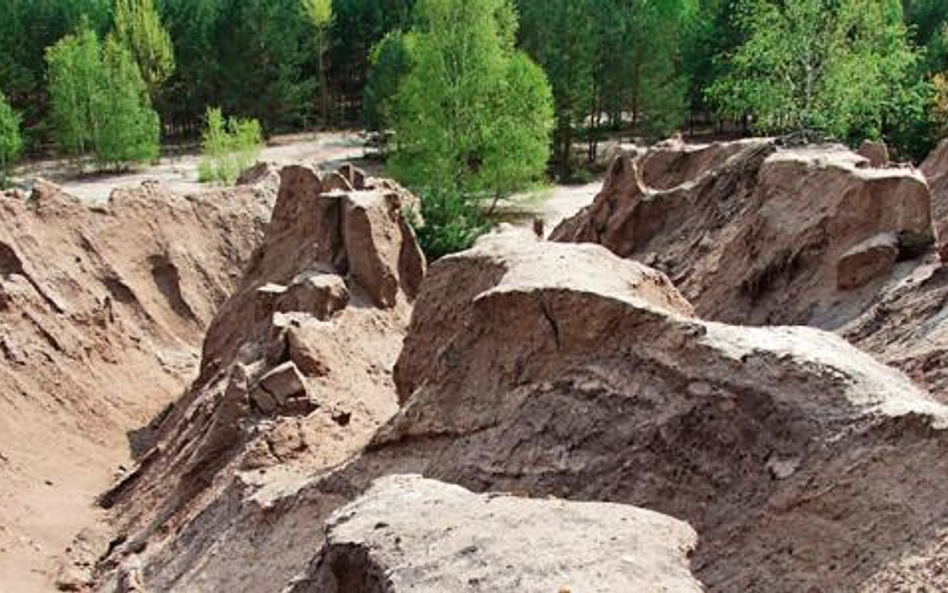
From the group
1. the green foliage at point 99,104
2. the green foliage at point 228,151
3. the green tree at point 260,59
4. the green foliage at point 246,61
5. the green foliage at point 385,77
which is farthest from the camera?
the green foliage at point 246,61

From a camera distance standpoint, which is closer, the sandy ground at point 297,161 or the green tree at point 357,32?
the sandy ground at point 297,161

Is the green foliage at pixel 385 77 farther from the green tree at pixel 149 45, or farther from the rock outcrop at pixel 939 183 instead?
the rock outcrop at pixel 939 183

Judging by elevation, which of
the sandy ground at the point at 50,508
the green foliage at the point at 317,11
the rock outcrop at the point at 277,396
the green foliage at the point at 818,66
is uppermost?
the green foliage at the point at 317,11

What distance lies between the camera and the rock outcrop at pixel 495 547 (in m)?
7.28

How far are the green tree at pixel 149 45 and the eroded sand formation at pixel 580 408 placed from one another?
46.5 metres

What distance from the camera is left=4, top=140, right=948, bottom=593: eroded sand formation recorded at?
8.57 metres

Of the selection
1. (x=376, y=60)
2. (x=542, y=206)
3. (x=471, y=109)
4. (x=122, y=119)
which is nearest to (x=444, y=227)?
(x=471, y=109)

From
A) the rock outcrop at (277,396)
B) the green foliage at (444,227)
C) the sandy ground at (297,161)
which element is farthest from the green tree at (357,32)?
the rock outcrop at (277,396)

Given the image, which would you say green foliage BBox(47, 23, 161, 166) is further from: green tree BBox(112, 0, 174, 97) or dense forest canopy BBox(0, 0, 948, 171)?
green tree BBox(112, 0, 174, 97)

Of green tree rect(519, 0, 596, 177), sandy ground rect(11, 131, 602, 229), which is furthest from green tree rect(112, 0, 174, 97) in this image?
green tree rect(519, 0, 596, 177)

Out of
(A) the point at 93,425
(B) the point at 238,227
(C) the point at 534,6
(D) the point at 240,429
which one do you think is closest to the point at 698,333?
(D) the point at 240,429

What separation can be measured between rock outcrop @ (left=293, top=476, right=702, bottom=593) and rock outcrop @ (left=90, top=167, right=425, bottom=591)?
481 cm

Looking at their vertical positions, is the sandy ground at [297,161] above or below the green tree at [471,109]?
below

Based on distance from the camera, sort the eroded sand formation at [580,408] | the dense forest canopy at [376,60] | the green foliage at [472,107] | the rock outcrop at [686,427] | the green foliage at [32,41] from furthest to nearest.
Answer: the green foliage at [32,41] → the dense forest canopy at [376,60] → the green foliage at [472,107] → the rock outcrop at [686,427] → the eroded sand formation at [580,408]
